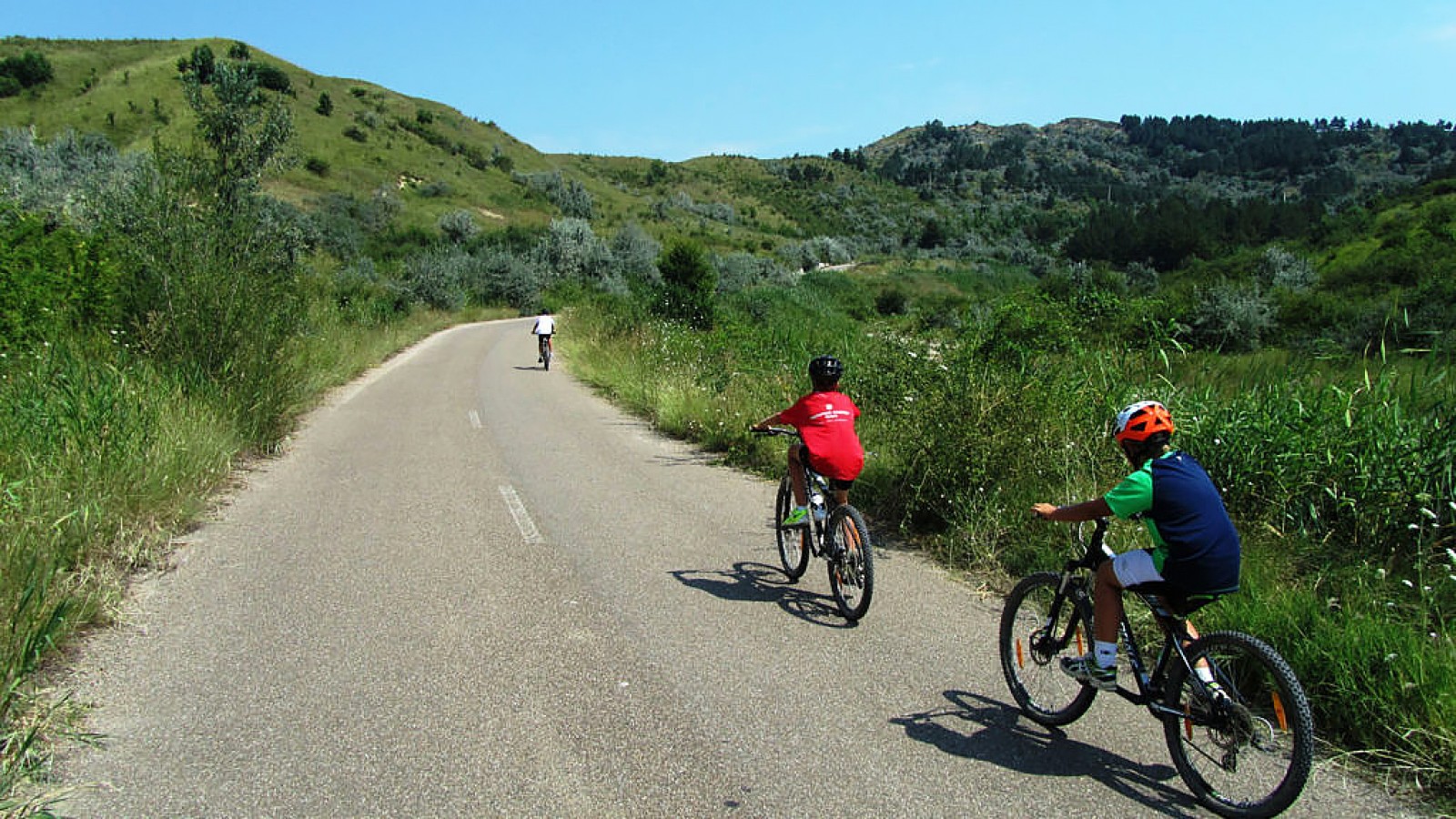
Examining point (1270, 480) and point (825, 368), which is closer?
point (825, 368)

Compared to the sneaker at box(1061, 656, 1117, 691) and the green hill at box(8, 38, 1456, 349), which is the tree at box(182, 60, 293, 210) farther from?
the sneaker at box(1061, 656, 1117, 691)

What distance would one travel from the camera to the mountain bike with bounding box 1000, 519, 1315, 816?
318cm

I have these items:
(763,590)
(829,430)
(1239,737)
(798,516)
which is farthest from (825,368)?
(1239,737)

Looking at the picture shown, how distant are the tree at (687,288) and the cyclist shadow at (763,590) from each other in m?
17.6

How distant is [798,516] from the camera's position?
606 cm

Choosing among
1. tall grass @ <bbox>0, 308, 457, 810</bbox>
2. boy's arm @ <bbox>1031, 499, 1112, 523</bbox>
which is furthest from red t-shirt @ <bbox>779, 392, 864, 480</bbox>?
tall grass @ <bbox>0, 308, 457, 810</bbox>

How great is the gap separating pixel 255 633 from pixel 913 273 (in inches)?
2796

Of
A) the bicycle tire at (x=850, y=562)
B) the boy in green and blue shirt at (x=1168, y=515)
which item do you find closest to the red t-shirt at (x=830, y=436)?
the bicycle tire at (x=850, y=562)

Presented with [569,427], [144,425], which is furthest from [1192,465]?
[569,427]

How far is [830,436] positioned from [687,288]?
947 inches

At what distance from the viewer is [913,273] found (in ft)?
238

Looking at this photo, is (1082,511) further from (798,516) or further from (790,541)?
(790,541)

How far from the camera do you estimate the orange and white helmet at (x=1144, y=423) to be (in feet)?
11.8

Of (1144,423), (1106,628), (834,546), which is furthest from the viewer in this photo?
(834,546)
